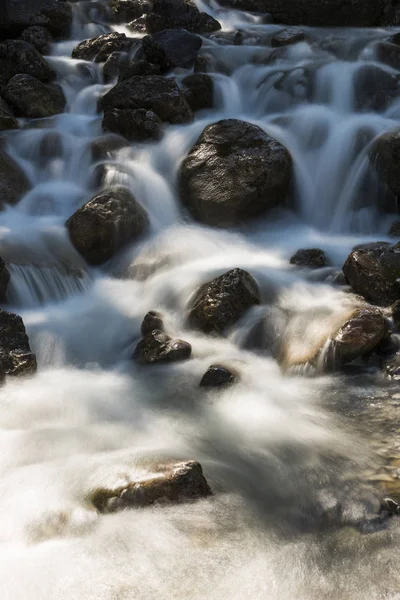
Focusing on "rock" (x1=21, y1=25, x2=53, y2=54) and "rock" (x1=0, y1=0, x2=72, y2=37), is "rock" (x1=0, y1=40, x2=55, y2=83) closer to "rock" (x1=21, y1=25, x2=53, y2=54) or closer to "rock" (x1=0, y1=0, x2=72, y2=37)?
"rock" (x1=21, y1=25, x2=53, y2=54)

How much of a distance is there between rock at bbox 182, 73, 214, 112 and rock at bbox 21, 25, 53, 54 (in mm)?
4299

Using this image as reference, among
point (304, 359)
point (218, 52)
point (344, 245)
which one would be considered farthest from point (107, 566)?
point (218, 52)

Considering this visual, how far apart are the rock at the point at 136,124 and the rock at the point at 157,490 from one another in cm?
710

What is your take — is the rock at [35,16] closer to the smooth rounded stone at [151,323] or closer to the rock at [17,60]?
the rock at [17,60]

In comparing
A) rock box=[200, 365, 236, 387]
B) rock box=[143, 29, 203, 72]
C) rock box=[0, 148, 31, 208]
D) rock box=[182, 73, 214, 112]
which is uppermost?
rock box=[143, 29, 203, 72]

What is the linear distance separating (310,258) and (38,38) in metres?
9.48

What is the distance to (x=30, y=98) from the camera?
10.7m

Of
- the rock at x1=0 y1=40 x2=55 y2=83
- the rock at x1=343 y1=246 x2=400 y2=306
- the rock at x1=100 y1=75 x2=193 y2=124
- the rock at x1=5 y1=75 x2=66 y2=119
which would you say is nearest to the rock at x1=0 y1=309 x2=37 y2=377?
the rock at x1=343 y1=246 x2=400 y2=306

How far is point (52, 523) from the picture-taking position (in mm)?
3258

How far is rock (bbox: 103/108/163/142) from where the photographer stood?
9.65 meters

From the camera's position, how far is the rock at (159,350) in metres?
5.49

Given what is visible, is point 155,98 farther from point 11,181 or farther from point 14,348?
point 14,348

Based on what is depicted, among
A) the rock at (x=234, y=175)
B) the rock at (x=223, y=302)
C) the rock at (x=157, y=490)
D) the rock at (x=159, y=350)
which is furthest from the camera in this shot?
the rock at (x=234, y=175)

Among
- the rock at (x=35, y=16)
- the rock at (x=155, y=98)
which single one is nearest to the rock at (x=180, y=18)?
the rock at (x=35, y=16)
